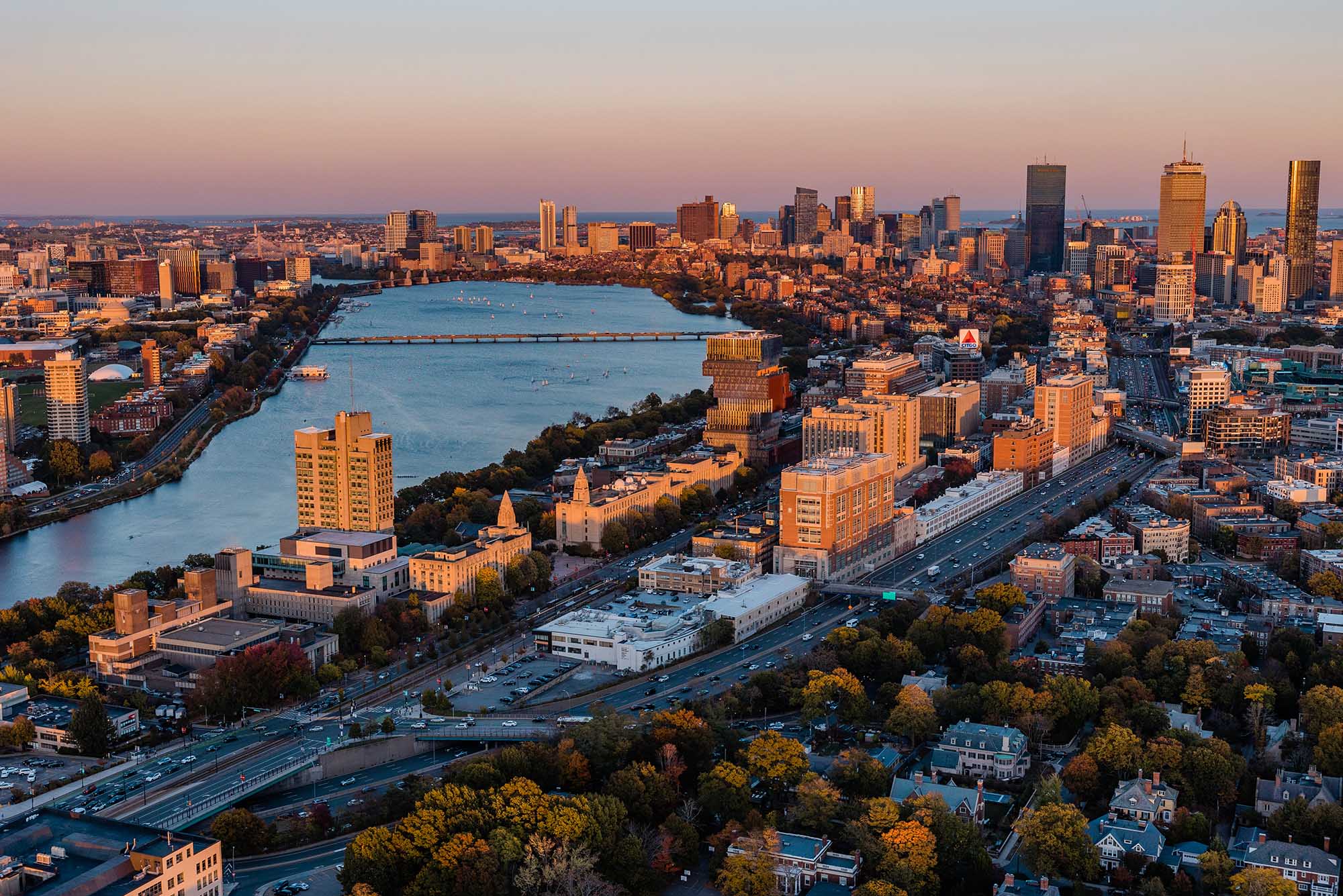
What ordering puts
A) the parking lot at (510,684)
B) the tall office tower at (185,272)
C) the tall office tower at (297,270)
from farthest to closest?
the tall office tower at (297,270) < the tall office tower at (185,272) < the parking lot at (510,684)

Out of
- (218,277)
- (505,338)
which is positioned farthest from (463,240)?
(505,338)

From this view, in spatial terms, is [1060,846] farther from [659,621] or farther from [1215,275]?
[1215,275]

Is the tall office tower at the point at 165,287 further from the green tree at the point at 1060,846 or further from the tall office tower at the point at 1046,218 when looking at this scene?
the green tree at the point at 1060,846

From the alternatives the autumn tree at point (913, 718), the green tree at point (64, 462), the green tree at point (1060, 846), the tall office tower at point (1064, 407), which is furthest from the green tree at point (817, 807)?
the green tree at point (64, 462)

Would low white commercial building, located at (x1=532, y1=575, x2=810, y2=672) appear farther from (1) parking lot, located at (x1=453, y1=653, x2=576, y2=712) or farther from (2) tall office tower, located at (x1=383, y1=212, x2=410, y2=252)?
(2) tall office tower, located at (x1=383, y1=212, x2=410, y2=252)

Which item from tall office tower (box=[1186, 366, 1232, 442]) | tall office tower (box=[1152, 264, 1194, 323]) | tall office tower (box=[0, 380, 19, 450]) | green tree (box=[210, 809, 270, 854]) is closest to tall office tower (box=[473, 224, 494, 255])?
tall office tower (box=[1152, 264, 1194, 323])
